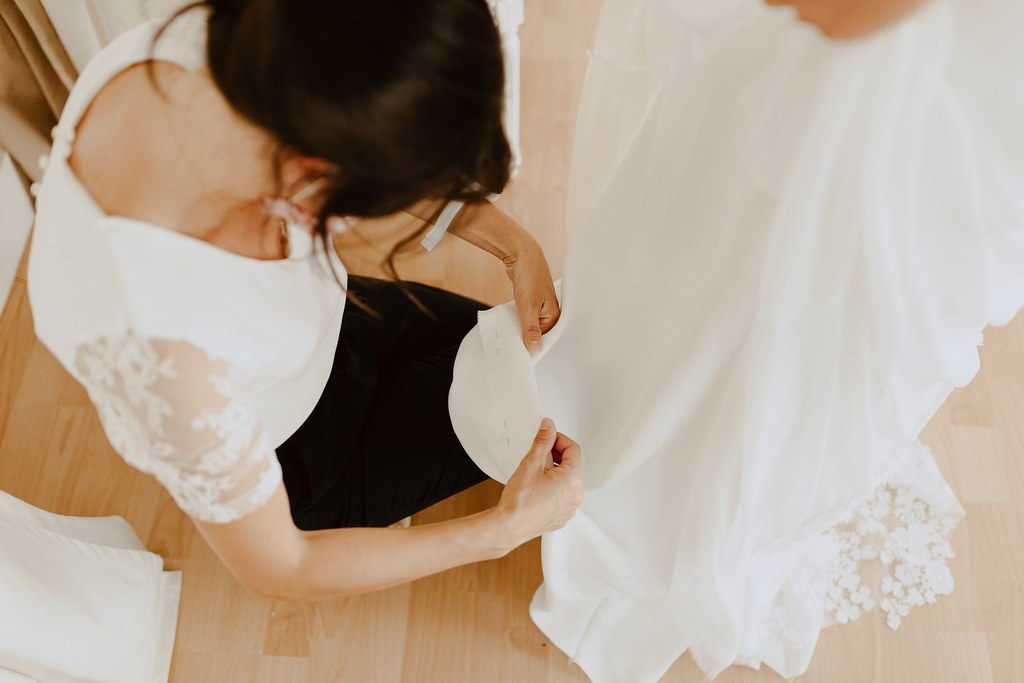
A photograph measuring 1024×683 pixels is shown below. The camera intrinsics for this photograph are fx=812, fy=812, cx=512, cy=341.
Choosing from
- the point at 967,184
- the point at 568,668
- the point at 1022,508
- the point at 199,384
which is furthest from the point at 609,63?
the point at 1022,508

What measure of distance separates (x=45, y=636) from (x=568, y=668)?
2.23ft

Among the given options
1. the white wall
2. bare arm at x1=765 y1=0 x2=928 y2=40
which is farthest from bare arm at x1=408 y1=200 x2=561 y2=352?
the white wall

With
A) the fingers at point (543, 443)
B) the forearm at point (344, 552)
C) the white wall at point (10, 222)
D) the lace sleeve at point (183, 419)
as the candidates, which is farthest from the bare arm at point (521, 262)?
the white wall at point (10, 222)

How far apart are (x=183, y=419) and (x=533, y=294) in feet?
1.55

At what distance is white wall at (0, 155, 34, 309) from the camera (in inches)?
56.7

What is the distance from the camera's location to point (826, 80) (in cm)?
53

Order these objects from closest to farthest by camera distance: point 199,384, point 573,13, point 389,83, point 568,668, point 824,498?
point 389,83
point 199,384
point 824,498
point 568,668
point 573,13

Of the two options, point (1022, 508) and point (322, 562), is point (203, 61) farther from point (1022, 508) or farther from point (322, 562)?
point (1022, 508)

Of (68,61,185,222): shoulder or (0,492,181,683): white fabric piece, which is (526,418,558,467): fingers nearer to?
(68,61,185,222): shoulder

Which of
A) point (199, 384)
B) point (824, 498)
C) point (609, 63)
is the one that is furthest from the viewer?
point (824, 498)

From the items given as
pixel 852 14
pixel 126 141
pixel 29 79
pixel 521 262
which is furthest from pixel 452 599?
pixel 29 79

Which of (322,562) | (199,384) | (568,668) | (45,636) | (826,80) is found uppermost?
(826,80)

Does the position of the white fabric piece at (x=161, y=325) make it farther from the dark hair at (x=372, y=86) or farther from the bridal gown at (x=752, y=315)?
the bridal gown at (x=752, y=315)

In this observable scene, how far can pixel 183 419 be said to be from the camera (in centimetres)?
62
